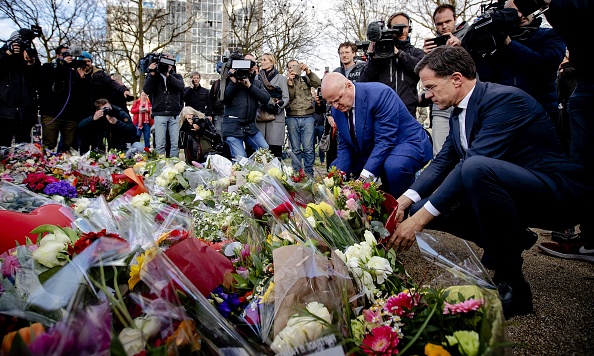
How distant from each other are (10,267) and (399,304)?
42.7 inches

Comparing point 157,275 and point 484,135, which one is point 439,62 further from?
point 157,275

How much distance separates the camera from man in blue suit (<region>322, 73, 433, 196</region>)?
3496 mm

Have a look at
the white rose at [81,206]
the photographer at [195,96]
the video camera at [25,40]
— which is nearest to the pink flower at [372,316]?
the white rose at [81,206]

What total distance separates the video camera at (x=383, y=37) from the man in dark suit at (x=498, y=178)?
6.47 feet

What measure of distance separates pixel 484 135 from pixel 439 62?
48 centimetres

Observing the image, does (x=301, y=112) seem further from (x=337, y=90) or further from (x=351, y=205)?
(x=351, y=205)

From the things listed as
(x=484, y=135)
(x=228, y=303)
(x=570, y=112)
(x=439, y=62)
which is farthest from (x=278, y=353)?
(x=570, y=112)

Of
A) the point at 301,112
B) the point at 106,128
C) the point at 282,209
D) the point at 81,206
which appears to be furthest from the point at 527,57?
the point at 106,128

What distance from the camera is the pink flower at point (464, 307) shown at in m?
1.02

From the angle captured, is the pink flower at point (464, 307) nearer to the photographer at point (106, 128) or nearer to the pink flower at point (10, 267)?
the pink flower at point (10, 267)

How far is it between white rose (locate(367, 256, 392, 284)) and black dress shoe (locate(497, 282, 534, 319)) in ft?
3.32

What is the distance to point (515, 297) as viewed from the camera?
204 cm

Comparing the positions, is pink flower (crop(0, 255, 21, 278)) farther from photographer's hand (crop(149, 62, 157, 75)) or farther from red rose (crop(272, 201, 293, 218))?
photographer's hand (crop(149, 62, 157, 75))

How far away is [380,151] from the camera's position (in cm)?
350
